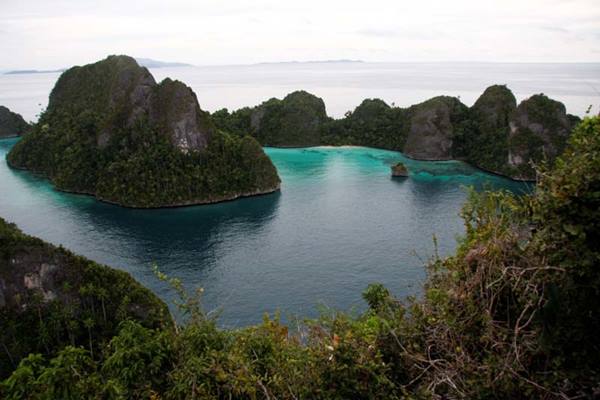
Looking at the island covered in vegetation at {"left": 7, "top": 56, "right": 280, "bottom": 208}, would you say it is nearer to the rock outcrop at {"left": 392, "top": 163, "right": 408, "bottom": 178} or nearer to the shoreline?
the shoreline

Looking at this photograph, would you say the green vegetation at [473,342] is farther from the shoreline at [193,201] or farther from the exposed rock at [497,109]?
the exposed rock at [497,109]

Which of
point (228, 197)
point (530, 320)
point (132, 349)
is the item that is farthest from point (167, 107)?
point (530, 320)

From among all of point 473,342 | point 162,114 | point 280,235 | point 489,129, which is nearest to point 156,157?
point 162,114

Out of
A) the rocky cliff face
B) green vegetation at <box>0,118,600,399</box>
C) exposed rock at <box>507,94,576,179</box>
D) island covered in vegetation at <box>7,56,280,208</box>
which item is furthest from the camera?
the rocky cliff face

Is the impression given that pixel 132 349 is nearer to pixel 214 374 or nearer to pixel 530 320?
pixel 214 374

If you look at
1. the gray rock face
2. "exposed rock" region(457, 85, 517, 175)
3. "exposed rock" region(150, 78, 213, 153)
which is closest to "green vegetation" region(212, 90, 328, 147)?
the gray rock face
